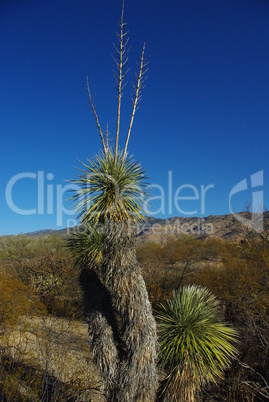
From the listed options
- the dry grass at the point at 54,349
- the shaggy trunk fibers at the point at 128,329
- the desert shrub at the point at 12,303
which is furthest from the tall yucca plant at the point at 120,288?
the desert shrub at the point at 12,303

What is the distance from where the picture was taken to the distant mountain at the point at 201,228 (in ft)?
50.0

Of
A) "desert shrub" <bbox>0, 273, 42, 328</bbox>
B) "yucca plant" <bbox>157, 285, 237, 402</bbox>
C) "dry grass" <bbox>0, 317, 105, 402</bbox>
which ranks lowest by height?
"dry grass" <bbox>0, 317, 105, 402</bbox>

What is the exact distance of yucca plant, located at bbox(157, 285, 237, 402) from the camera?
6.27 m

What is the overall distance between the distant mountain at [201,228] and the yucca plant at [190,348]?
2.37 meters

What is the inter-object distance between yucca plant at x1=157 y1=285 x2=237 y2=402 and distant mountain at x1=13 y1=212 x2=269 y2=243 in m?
2.37

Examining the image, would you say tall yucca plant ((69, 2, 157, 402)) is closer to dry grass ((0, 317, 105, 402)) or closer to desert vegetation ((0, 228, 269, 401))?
desert vegetation ((0, 228, 269, 401))

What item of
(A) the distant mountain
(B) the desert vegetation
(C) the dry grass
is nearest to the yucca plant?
(B) the desert vegetation

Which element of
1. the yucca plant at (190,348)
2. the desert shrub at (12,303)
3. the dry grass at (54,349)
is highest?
the yucca plant at (190,348)

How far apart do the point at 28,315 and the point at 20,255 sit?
13.4 meters

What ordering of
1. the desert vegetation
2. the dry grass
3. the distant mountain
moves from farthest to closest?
1. the distant mountain
2. the dry grass
3. the desert vegetation

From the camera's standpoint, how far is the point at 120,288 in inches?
233

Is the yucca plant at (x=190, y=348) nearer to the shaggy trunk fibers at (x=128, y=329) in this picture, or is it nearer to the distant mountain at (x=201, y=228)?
the shaggy trunk fibers at (x=128, y=329)

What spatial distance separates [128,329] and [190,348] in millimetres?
1569

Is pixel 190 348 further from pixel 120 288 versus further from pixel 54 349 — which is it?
pixel 54 349
